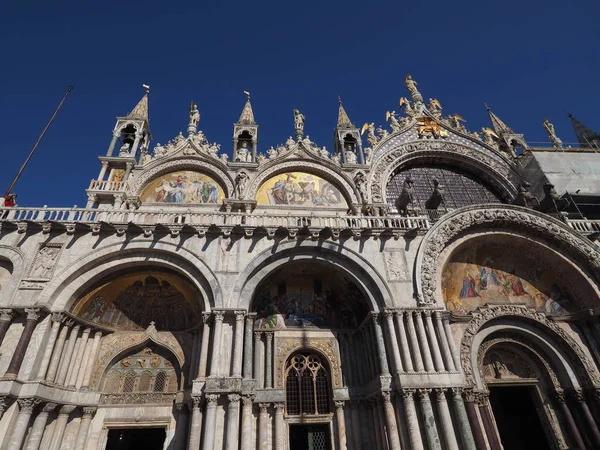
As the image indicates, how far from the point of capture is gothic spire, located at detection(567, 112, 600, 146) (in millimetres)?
26844

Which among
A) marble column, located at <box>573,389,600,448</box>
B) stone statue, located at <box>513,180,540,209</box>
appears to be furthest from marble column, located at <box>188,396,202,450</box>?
stone statue, located at <box>513,180,540,209</box>

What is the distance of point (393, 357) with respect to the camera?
415 inches

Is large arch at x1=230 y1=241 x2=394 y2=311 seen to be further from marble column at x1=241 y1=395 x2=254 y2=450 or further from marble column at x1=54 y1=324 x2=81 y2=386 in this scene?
marble column at x1=54 y1=324 x2=81 y2=386

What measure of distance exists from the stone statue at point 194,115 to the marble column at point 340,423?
15.8 meters

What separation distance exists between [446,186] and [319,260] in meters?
10.9

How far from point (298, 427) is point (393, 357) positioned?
13.6ft

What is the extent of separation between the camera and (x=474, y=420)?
10.2m

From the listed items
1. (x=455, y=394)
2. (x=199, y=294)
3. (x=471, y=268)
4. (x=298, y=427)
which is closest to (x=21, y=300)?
(x=199, y=294)

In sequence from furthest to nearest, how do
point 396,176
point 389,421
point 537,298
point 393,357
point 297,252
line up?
point 396,176
point 537,298
point 297,252
point 393,357
point 389,421

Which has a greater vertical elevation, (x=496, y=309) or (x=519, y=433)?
(x=496, y=309)

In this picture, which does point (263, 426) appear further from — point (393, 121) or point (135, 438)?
point (393, 121)

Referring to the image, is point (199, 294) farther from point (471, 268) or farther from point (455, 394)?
point (471, 268)

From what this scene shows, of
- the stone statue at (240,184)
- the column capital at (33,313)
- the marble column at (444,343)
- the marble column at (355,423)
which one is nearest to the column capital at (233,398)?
the marble column at (355,423)

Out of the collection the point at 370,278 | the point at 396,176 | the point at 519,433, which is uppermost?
the point at 396,176
